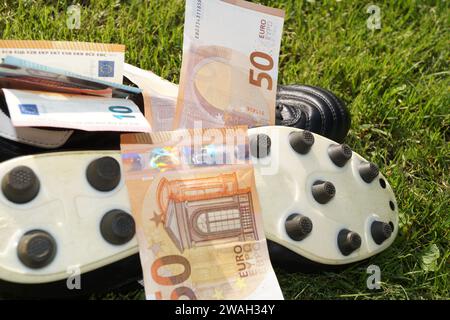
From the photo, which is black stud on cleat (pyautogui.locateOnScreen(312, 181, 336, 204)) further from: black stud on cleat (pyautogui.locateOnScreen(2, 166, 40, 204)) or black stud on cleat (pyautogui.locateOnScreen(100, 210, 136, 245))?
black stud on cleat (pyautogui.locateOnScreen(2, 166, 40, 204))

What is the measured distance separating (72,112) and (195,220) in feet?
1.02

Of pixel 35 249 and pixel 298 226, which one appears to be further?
pixel 298 226

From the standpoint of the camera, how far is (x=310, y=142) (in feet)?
4.68

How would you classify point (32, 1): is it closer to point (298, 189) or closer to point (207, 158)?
point (207, 158)

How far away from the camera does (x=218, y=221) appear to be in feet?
4.38

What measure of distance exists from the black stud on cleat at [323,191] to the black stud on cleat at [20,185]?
549 mm

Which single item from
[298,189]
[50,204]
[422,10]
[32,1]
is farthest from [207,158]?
[422,10]

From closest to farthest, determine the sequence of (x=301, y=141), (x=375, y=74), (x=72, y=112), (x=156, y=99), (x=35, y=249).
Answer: (x=35, y=249), (x=72, y=112), (x=301, y=141), (x=156, y=99), (x=375, y=74)

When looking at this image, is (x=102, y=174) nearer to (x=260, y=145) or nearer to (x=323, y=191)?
(x=260, y=145)

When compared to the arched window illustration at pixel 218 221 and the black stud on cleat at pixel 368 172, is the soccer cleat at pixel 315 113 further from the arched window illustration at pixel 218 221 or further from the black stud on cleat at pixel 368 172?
the arched window illustration at pixel 218 221

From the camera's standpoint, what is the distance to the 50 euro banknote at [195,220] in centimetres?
129

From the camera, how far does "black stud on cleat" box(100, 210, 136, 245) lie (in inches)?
48.4

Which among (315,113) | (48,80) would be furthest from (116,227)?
(315,113)

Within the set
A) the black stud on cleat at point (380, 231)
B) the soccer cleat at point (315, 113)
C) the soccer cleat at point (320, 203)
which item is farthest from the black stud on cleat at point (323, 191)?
the soccer cleat at point (315, 113)
